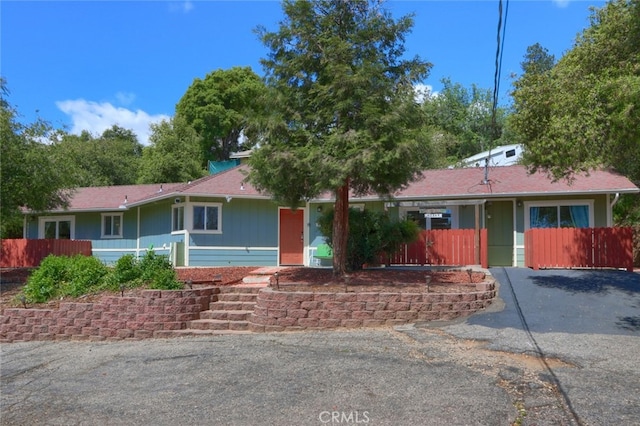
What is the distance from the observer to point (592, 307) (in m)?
10.7

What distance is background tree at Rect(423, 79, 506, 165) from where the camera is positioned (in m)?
42.8

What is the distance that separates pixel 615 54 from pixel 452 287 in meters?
6.11

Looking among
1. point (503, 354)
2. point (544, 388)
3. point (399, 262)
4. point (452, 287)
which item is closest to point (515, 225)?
point (399, 262)

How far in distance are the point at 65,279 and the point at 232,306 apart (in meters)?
4.43

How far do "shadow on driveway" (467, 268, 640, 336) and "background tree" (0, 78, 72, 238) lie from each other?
39.9 feet

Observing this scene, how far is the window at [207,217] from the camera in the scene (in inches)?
710

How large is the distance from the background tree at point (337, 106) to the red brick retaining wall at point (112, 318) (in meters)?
3.16

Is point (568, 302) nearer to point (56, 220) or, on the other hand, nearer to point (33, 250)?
point (33, 250)

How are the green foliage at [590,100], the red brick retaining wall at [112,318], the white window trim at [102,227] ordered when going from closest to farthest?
the green foliage at [590,100]
the red brick retaining wall at [112,318]
the white window trim at [102,227]

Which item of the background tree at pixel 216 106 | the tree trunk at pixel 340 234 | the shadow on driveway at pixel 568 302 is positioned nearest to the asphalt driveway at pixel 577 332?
the shadow on driveway at pixel 568 302

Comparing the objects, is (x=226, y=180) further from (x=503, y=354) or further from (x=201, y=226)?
(x=503, y=354)

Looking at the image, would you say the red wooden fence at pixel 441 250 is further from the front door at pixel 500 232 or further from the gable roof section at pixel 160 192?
the gable roof section at pixel 160 192

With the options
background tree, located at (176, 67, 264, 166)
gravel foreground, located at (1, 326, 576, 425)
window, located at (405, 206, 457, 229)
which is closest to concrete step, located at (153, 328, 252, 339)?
gravel foreground, located at (1, 326, 576, 425)

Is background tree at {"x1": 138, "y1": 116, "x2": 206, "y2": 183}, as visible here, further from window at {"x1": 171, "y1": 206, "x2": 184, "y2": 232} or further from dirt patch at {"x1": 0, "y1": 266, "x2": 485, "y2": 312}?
dirt patch at {"x1": 0, "y1": 266, "x2": 485, "y2": 312}
